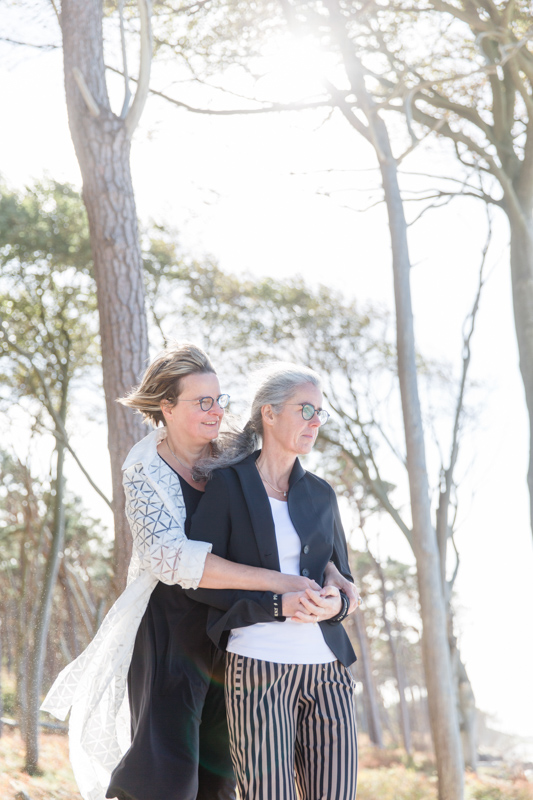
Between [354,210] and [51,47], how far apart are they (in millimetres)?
3315

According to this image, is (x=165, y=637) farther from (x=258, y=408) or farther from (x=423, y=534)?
(x=423, y=534)

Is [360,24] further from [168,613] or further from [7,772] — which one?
[7,772]

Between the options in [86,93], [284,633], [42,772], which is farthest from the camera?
[42,772]

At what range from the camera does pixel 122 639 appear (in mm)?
2520

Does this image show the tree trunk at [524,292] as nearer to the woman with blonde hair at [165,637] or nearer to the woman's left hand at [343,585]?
the woman's left hand at [343,585]

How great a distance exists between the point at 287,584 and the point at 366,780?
34.1 ft

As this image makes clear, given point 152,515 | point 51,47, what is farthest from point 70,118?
point 152,515

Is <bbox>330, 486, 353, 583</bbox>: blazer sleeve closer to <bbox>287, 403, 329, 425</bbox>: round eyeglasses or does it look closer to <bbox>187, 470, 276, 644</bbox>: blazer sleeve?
<bbox>287, 403, 329, 425</bbox>: round eyeglasses

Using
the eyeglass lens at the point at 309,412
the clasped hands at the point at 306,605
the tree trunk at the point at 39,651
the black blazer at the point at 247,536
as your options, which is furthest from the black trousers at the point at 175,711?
the tree trunk at the point at 39,651

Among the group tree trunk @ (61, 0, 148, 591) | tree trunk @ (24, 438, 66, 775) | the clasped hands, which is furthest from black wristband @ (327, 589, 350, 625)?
tree trunk @ (24, 438, 66, 775)

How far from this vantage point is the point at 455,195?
8234mm

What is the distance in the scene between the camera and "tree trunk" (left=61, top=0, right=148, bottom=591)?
172 inches

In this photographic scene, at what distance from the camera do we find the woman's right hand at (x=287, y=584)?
7.37ft

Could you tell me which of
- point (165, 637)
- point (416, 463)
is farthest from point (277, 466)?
point (416, 463)
